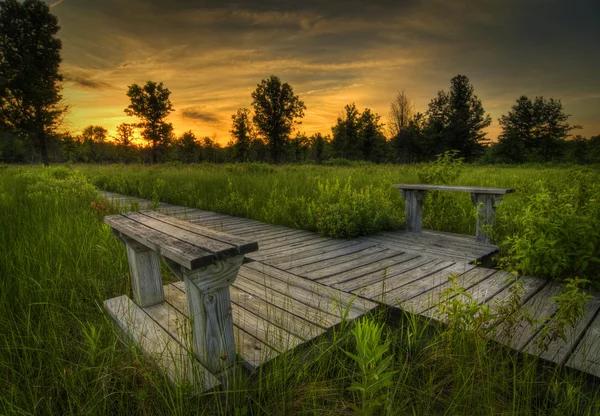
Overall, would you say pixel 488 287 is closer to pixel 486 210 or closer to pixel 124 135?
pixel 486 210

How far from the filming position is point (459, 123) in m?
43.5

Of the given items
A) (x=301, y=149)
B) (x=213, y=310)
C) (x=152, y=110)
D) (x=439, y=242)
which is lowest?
(x=439, y=242)

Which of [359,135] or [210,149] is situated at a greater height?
[210,149]

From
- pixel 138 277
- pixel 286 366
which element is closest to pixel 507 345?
pixel 286 366

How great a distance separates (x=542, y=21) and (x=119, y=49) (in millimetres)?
15797

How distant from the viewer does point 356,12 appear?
9336 millimetres

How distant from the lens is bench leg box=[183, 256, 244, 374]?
1540mm

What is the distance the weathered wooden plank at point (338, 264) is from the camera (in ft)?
11.0

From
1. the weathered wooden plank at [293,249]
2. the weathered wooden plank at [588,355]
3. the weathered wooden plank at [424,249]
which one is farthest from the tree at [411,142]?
the weathered wooden plank at [588,355]

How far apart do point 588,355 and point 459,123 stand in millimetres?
49200

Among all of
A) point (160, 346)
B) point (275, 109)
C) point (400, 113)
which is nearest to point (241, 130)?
point (275, 109)

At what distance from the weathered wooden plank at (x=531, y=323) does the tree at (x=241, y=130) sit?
175ft

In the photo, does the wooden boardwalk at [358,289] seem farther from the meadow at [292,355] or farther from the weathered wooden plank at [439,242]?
the meadow at [292,355]

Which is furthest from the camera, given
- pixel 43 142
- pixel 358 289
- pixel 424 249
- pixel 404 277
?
pixel 43 142
